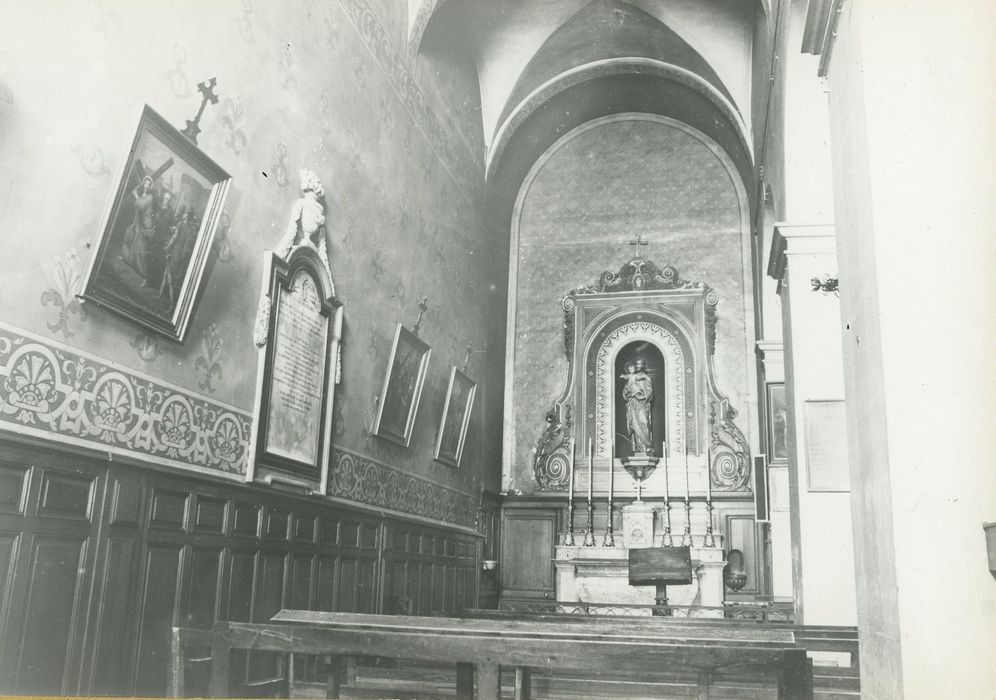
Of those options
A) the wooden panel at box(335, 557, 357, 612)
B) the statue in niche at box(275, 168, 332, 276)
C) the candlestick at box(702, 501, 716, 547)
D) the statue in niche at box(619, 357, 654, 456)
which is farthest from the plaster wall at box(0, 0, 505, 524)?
the candlestick at box(702, 501, 716, 547)

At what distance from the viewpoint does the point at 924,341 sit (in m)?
3.04

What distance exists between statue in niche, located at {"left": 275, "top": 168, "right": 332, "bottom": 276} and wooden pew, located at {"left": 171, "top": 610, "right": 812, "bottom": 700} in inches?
135

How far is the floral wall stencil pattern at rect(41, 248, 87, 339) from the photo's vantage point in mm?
4109

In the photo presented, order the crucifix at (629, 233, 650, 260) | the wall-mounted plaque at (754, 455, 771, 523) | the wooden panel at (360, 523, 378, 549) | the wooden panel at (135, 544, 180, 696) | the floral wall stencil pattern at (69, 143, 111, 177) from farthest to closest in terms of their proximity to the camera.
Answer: the crucifix at (629, 233, 650, 260), the wall-mounted plaque at (754, 455, 771, 523), the wooden panel at (360, 523, 378, 549), the wooden panel at (135, 544, 180, 696), the floral wall stencil pattern at (69, 143, 111, 177)

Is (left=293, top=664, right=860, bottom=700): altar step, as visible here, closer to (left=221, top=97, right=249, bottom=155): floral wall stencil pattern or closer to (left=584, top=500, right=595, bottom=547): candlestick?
(left=221, top=97, right=249, bottom=155): floral wall stencil pattern

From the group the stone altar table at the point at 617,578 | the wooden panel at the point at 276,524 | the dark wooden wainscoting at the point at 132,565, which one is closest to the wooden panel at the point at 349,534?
the dark wooden wainscoting at the point at 132,565

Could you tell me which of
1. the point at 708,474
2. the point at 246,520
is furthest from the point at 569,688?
the point at 708,474

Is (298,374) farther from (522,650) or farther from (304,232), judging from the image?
(522,650)

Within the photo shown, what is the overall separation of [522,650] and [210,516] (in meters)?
2.90

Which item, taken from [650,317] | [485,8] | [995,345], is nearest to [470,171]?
[485,8]

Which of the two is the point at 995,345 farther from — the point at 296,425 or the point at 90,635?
the point at 296,425

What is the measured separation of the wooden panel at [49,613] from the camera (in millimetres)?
3835

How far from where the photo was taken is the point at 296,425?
638 centimetres

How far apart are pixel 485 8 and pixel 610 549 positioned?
660 cm
